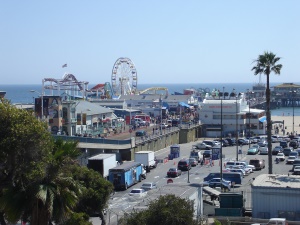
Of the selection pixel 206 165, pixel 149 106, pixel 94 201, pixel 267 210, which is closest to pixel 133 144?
pixel 206 165

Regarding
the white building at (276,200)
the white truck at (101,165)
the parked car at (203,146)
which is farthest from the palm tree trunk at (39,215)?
the parked car at (203,146)

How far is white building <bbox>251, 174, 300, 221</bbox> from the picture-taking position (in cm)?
2350

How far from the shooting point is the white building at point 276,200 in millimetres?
23500

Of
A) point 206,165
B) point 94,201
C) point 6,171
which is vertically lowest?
point 206,165

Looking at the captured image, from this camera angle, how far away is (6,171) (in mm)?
12859

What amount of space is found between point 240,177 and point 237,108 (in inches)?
1429

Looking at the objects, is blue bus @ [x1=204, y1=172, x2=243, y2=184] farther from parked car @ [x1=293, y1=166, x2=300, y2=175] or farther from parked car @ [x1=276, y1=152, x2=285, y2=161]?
parked car @ [x1=276, y1=152, x2=285, y2=161]

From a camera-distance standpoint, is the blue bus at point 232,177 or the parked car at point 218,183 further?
the blue bus at point 232,177

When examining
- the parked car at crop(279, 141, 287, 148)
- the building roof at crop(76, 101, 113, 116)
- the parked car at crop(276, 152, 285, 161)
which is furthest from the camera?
the building roof at crop(76, 101, 113, 116)

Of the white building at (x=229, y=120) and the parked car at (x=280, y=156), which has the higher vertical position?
the white building at (x=229, y=120)

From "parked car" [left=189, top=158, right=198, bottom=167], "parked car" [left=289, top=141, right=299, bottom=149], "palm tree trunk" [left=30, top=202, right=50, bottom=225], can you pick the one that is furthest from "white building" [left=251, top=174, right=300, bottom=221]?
"parked car" [left=289, top=141, right=299, bottom=149]

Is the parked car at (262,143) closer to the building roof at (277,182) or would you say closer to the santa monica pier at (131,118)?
the santa monica pier at (131,118)

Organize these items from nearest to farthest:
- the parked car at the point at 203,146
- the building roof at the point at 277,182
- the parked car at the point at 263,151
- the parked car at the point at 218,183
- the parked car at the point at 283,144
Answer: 1. the building roof at the point at 277,182
2. the parked car at the point at 218,183
3. the parked car at the point at 263,151
4. the parked car at the point at 203,146
5. the parked car at the point at 283,144

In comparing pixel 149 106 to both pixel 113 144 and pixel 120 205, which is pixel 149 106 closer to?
pixel 113 144
